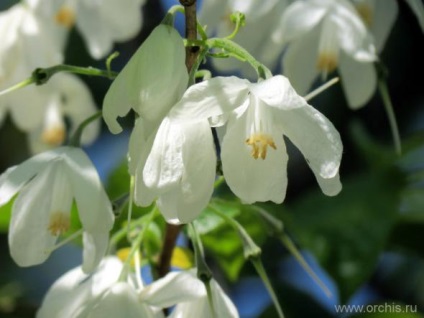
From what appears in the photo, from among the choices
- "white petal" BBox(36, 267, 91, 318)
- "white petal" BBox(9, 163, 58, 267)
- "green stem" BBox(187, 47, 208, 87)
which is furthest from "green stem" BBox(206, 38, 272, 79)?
"white petal" BBox(36, 267, 91, 318)

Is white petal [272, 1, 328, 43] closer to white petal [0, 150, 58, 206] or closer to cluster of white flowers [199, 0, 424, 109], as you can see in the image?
cluster of white flowers [199, 0, 424, 109]

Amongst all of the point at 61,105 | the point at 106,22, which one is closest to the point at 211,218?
the point at 106,22

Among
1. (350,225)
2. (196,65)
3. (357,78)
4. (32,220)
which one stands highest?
(196,65)

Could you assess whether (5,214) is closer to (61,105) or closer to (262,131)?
(61,105)

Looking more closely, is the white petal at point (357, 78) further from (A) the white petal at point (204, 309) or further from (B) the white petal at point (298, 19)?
(A) the white petal at point (204, 309)

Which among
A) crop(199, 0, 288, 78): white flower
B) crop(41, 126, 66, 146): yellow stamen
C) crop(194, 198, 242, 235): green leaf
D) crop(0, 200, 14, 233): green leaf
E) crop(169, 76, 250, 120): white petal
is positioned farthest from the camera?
crop(41, 126, 66, 146): yellow stamen

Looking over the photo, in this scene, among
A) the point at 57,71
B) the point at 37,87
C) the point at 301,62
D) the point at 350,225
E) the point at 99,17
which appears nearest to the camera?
the point at 57,71

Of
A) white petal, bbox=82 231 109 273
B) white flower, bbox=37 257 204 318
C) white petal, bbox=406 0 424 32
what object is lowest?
white petal, bbox=406 0 424 32
